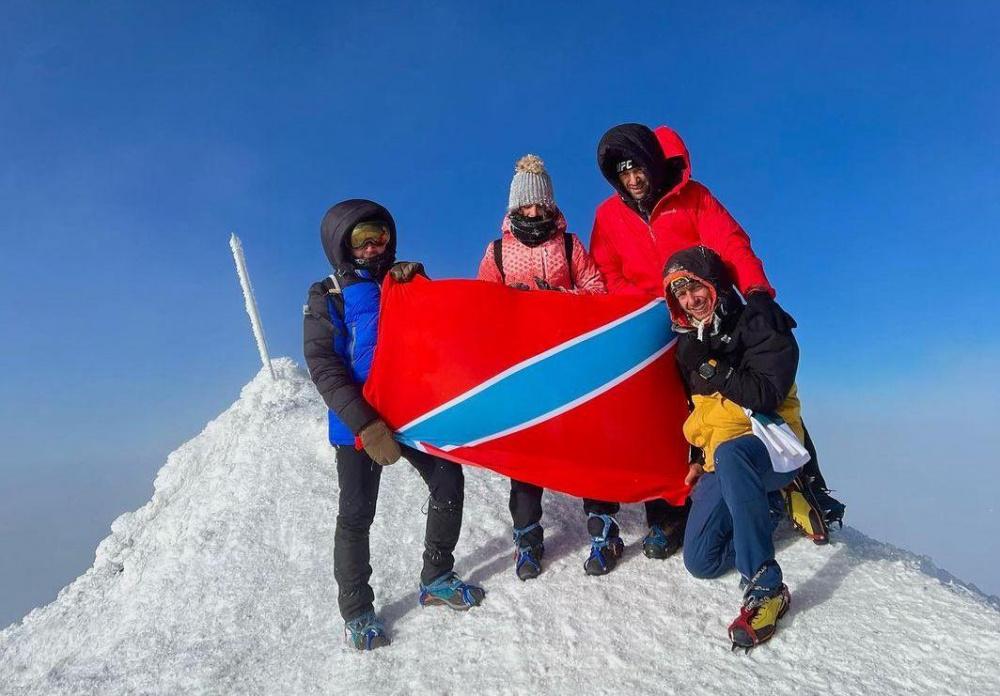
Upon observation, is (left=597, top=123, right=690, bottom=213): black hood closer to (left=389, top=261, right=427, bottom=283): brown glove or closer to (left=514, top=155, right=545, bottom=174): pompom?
(left=514, top=155, right=545, bottom=174): pompom

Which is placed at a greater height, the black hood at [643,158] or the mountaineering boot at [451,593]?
the black hood at [643,158]

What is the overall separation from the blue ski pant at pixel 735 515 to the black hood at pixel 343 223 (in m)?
2.64

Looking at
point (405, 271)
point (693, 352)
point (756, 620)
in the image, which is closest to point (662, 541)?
point (756, 620)

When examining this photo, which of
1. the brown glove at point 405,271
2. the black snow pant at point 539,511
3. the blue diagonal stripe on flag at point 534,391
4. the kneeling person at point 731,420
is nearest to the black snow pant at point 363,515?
the blue diagonal stripe on flag at point 534,391

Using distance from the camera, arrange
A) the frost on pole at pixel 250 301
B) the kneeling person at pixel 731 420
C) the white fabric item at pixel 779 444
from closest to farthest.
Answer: the kneeling person at pixel 731 420 < the white fabric item at pixel 779 444 < the frost on pole at pixel 250 301

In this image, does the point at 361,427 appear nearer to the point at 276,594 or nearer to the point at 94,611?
the point at 276,594

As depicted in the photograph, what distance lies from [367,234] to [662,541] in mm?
3007

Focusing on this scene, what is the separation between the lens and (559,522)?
17.8 ft

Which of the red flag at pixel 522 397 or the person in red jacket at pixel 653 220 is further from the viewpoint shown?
the person in red jacket at pixel 653 220

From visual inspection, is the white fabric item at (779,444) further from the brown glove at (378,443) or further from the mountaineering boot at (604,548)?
the brown glove at (378,443)

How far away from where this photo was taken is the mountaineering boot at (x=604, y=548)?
14.5 ft

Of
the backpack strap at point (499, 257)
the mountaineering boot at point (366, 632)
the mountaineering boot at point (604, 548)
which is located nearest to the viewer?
the mountaineering boot at point (366, 632)

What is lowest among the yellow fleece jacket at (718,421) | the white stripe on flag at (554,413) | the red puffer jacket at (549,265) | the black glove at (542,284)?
the yellow fleece jacket at (718,421)

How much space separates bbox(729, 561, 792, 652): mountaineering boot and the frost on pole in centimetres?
835
